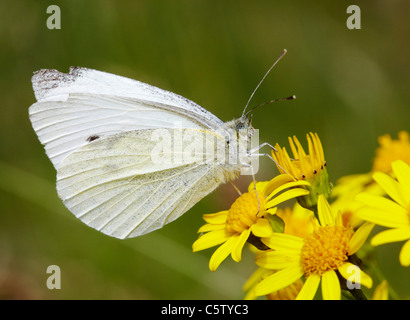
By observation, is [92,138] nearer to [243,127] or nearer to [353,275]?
[243,127]

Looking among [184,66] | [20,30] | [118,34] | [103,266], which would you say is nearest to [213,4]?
[184,66]

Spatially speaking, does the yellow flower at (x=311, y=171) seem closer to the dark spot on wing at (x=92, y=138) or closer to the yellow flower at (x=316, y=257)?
the yellow flower at (x=316, y=257)

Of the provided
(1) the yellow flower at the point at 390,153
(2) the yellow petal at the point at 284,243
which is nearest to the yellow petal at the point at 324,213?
(2) the yellow petal at the point at 284,243

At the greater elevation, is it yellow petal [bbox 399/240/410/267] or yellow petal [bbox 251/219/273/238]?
yellow petal [bbox 251/219/273/238]

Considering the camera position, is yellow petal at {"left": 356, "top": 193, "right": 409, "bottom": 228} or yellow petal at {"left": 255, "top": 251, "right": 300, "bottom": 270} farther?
yellow petal at {"left": 255, "top": 251, "right": 300, "bottom": 270}

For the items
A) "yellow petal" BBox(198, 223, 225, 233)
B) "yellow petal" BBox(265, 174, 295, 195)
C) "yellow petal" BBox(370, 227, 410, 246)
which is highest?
"yellow petal" BBox(265, 174, 295, 195)

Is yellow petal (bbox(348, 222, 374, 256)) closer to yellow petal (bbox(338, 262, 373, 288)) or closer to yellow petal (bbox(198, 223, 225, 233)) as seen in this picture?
yellow petal (bbox(338, 262, 373, 288))

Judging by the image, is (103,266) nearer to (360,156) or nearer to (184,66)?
(184,66)

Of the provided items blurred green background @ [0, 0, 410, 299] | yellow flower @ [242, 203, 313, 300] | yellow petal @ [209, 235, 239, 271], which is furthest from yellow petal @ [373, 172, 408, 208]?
blurred green background @ [0, 0, 410, 299]
